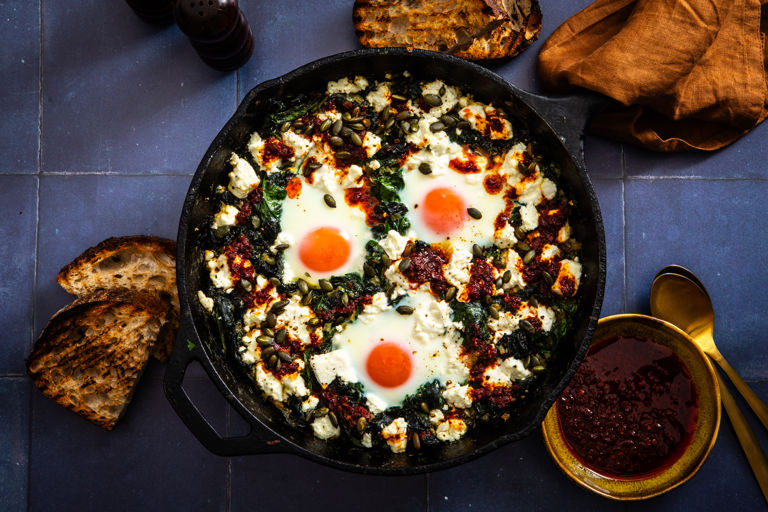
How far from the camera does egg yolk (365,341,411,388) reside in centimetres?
341

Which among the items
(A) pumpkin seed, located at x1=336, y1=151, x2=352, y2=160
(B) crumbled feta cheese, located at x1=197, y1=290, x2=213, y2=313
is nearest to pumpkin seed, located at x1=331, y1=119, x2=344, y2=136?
(A) pumpkin seed, located at x1=336, y1=151, x2=352, y2=160

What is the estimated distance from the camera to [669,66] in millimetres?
3541

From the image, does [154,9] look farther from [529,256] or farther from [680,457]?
[680,457]

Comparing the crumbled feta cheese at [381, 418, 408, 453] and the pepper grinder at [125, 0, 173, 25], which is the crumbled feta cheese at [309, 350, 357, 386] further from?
the pepper grinder at [125, 0, 173, 25]

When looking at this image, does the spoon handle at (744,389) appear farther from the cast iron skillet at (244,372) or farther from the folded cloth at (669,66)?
the folded cloth at (669,66)

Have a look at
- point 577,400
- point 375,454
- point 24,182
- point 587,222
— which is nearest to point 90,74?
point 24,182

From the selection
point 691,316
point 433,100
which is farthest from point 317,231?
point 691,316

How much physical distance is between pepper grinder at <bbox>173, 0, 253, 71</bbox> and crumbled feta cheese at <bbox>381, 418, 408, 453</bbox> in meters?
2.47

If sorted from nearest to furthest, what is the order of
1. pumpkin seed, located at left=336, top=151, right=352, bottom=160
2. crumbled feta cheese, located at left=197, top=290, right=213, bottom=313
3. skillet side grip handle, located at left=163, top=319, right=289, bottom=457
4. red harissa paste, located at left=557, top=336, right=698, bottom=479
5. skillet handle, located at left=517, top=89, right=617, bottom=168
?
skillet side grip handle, located at left=163, top=319, right=289, bottom=457 → skillet handle, located at left=517, top=89, right=617, bottom=168 → crumbled feta cheese, located at left=197, top=290, right=213, bottom=313 → pumpkin seed, located at left=336, top=151, right=352, bottom=160 → red harissa paste, located at left=557, top=336, right=698, bottom=479

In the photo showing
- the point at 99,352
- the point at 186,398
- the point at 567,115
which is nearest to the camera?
the point at 186,398

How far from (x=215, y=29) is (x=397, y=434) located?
2.56 meters

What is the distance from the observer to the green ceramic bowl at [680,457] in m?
3.53

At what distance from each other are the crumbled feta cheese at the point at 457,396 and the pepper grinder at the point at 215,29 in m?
2.45

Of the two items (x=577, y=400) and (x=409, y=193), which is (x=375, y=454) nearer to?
(x=577, y=400)
